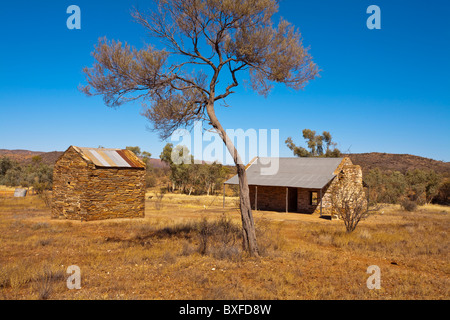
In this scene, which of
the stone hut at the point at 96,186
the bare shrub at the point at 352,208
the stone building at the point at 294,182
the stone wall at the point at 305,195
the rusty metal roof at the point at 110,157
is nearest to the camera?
the bare shrub at the point at 352,208

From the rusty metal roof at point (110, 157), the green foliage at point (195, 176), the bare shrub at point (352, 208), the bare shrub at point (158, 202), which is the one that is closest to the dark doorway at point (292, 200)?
the bare shrub at point (352, 208)

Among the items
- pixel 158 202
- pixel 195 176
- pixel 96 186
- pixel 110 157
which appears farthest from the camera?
pixel 195 176

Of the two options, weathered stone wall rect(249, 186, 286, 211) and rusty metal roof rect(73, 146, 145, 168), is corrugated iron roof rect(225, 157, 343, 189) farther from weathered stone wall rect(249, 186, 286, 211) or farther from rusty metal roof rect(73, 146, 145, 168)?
rusty metal roof rect(73, 146, 145, 168)

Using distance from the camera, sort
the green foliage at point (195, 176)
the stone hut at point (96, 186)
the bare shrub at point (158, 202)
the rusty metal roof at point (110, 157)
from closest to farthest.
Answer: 1. the stone hut at point (96, 186)
2. the rusty metal roof at point (110, 157)
3. the bare shrub at point (158, 202)
4. the green foliage at point (195, 176)

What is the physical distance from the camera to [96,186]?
1554 cm

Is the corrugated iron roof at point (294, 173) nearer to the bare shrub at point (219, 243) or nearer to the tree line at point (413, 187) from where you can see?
the tree line at point (413, 187)

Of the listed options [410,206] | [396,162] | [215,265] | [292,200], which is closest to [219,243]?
[215,265]

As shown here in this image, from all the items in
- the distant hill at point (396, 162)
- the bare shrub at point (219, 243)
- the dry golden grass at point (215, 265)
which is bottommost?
the dry golden grass at point (215, 265)

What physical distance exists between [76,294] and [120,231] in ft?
25.2

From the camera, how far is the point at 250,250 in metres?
8.38

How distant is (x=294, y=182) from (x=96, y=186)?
13845 millimetres

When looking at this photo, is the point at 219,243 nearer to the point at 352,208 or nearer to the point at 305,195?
the point at 352,208

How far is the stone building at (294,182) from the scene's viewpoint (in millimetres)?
22902

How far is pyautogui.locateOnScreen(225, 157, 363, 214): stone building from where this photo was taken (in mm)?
22902
